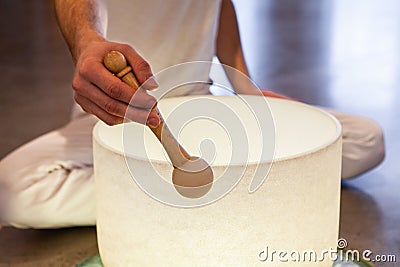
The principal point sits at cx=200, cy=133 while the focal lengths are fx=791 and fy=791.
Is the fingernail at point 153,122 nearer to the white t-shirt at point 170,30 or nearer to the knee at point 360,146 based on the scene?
the white t-shirt at point 170,30

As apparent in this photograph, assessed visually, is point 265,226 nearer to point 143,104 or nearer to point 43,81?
point 143,104

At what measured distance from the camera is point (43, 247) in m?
1.39

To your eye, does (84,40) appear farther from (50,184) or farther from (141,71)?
(50,184)

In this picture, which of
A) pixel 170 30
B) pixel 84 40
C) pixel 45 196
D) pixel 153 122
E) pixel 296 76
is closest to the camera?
pixel 153 122

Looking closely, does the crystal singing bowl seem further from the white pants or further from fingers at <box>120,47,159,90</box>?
the white pants

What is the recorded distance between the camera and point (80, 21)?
1.08m

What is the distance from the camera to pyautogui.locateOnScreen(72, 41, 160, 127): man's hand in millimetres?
828

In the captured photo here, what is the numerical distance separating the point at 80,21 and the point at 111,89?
0.92 feet

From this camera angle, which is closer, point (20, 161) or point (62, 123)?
point (20, 161)

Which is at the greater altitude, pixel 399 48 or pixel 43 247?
pixel 43 247

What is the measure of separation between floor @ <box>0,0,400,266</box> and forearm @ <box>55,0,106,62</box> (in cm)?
19

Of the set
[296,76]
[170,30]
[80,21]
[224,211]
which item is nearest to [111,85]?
[224,211]

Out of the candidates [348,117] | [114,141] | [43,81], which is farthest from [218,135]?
[43,81]

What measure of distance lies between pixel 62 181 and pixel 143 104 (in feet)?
2.00
